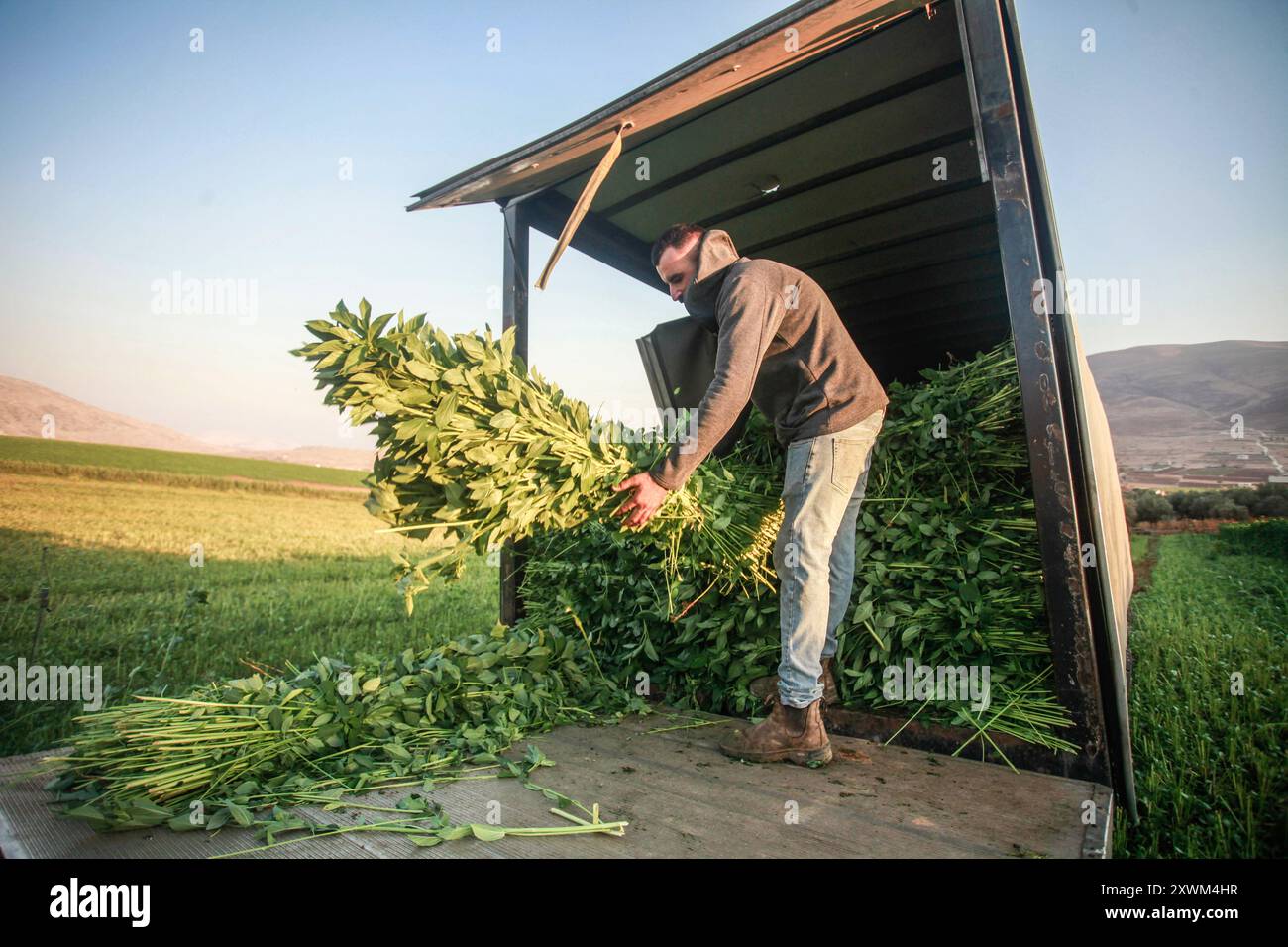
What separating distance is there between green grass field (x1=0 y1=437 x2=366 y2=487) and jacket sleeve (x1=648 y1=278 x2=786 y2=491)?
19.0 m

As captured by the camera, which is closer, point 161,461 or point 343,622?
point 343,622

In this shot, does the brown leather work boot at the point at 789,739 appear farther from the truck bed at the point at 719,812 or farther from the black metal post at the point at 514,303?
the black metal post at the point at 514,303

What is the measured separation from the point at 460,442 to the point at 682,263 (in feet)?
4.07

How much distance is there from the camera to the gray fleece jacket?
7.90 ft

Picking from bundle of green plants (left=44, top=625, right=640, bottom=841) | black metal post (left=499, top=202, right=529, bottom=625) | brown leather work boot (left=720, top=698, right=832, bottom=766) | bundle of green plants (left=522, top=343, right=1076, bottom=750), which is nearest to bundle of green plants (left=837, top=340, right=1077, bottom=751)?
bundle of green plants (left=522, top=343, right=1076, bottom=750)

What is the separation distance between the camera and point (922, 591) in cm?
281

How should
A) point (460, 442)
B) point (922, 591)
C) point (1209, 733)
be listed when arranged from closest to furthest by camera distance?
point (460, 442) < point (922, 591) < point (1209, 733)

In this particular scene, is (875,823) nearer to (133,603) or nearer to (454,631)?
(454,631)

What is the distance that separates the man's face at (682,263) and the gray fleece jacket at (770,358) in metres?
0.03

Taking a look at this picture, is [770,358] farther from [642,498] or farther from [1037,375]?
[1037,375]

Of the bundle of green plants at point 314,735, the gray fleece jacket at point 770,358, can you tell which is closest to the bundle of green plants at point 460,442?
the gray fleece jacket at point 770,358

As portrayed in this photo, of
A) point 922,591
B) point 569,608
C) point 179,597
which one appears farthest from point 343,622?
point 922,591

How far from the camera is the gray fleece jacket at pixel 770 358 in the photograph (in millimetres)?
2408
